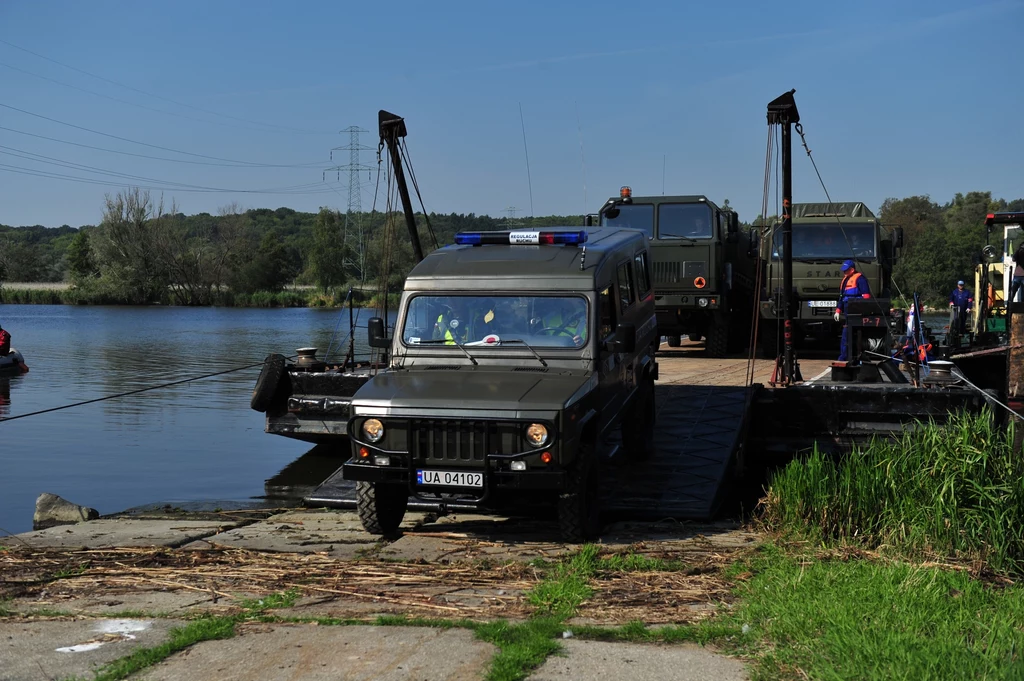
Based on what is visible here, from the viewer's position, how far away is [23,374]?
1145 inches

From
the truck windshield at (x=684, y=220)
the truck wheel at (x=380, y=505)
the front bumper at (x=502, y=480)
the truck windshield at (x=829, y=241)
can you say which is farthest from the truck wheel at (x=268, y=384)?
the truck windshield at (x=829, y=241)

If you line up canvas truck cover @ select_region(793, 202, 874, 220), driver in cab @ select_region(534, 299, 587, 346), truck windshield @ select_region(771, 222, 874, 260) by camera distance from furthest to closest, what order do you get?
canvas truck cover @ select_region(793, 202, 874, 220) < truck windshield @ select_region(771, 222, 874, 260) < driver in cab @ select_region(534, 299, 587, 346)

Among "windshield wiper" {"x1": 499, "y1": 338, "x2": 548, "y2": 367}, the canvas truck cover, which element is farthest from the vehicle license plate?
the canvas truck cover

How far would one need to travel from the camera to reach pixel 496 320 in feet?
28.5

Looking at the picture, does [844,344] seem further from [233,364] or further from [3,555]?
[233,364]

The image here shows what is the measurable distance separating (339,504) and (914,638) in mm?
6048

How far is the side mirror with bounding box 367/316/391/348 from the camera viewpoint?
886cm

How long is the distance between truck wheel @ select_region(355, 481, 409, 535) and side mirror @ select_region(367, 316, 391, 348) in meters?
1.22

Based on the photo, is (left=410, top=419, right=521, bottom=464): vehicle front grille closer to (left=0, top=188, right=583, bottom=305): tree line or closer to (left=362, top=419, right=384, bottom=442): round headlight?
(left=362, top=419, right=384, bottom=442): round headlight

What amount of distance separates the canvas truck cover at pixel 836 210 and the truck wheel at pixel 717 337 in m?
2.48

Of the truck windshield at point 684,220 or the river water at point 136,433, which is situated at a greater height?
the truck windshield at point 684,220

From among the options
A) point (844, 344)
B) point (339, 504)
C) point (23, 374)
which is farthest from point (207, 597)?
point (23, 374)

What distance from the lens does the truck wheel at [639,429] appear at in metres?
10.3

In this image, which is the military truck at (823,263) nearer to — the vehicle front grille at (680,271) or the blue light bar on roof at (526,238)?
the vehicle front grille at (680,271)
